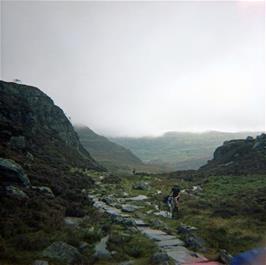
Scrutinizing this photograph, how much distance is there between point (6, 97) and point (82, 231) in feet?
129

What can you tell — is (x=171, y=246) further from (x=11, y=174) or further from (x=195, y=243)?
(x=11, y=174)

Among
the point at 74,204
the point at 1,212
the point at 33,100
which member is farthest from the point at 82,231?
the point at 33,100

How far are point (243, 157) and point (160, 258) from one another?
2009 inches

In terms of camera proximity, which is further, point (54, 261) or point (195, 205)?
point (195, 205)

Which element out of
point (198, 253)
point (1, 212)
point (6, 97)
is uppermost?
point (6, 97)

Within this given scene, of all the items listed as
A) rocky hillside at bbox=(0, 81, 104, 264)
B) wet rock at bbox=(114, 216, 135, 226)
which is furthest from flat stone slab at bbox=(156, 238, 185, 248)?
rocky hillside at bbox=(0, 81, 104, 264)

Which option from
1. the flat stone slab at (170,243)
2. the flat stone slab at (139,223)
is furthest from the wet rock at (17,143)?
the flat stone slab at (170,243)

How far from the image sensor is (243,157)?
63.0 m

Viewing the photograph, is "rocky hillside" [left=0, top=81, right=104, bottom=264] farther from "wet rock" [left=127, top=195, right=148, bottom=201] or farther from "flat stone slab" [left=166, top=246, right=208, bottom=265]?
"wet rock" [left=127, top=195, right=148, bottom=201]

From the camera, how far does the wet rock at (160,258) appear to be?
14.2 meters

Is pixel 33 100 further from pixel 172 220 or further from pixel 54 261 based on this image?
pixel 54 261

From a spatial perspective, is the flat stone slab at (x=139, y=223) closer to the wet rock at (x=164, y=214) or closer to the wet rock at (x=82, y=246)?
the wet rock at (x=164, y=214)

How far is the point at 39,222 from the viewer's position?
57.5 ft

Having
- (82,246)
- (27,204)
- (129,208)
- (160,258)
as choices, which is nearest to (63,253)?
(82,246)
